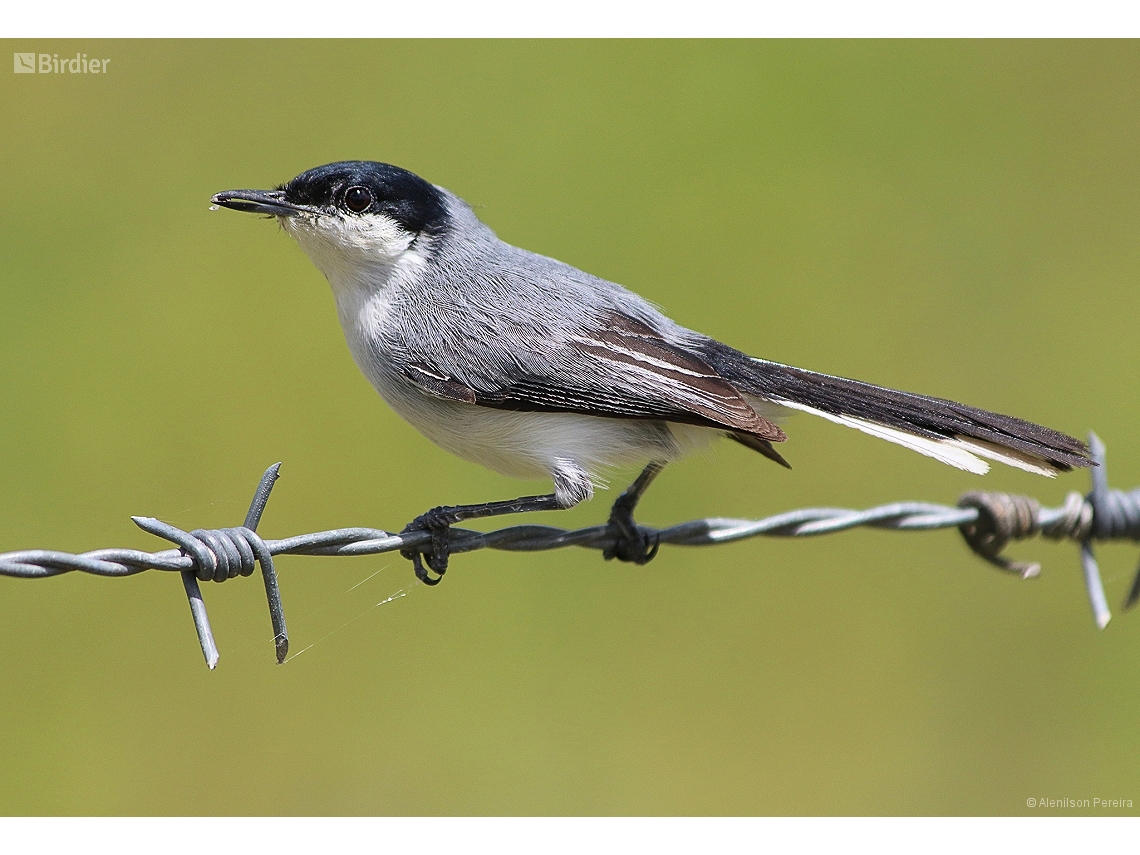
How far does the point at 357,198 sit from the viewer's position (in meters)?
2.86

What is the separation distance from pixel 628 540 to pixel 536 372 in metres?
0.67

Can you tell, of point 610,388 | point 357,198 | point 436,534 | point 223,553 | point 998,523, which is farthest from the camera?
point 357,198

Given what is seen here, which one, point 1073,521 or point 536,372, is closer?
point 536,372

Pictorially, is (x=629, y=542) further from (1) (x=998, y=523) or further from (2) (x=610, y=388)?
(1) (x=998, y=523)

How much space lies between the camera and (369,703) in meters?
4.03

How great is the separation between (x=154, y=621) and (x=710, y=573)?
2460 millimetres

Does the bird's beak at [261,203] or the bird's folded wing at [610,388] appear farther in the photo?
the bird's beak at [261,203]

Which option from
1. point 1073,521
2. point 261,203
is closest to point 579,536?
point 261,203

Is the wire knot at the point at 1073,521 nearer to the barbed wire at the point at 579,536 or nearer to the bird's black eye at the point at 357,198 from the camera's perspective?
the barbed wire at the point at 579,536

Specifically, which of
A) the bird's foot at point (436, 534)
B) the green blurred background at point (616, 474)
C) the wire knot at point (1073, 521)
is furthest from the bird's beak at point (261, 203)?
the wire knot at point (1073, 521)

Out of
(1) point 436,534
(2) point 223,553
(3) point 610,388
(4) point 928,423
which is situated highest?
(3) point 610,388

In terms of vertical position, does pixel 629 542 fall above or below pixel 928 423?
below

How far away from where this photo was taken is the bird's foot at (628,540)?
2.89m

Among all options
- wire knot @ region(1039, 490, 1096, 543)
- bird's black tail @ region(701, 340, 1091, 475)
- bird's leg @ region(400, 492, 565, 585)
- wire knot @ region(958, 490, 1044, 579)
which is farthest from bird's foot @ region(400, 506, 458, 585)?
wire knot @ region(1039, 490, 1096, 543)
